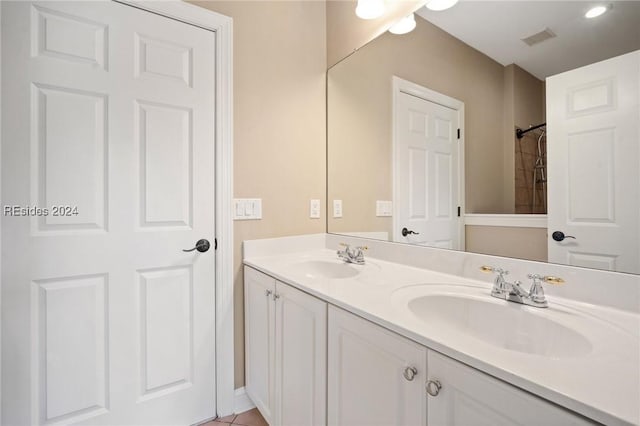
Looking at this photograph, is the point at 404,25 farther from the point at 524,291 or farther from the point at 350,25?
the point at 524,291

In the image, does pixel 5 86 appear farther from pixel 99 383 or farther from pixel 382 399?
pixel 382 399

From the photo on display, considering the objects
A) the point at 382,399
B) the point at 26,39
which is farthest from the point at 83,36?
the point at 382,399

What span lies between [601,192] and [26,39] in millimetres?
2055

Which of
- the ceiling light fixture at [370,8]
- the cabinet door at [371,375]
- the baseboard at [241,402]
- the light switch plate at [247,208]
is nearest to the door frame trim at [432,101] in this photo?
the ceiling light fixture at [370,8]

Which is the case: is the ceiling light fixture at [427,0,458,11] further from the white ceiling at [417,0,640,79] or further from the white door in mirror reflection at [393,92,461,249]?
the white door in mirror reflection at [393,92,461,249]

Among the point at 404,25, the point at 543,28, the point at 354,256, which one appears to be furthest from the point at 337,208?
the point at 543,28

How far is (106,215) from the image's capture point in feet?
4.11

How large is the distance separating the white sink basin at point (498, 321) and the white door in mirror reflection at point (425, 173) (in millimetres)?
325

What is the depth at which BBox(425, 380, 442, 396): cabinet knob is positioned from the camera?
642mm

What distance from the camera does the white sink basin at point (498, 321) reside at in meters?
0.77

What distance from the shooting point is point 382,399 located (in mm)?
777

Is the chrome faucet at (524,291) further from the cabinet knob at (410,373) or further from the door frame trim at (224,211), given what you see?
the door frame trim at (224,211)

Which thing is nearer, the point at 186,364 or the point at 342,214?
the point at 186,364

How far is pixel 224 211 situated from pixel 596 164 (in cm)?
147
